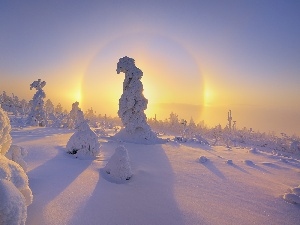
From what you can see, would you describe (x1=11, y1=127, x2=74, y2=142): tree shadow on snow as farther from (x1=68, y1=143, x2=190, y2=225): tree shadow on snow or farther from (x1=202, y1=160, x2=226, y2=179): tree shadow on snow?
(x1=202, y1=160, x2=226, y2=179): tree shadow on snow

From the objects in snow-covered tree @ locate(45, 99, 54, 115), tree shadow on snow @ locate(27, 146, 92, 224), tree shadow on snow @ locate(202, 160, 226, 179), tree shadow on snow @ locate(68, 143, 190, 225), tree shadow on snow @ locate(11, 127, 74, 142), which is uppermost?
snow-covered tree @ locate(45, 99, 54, 115)

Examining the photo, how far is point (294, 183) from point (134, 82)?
617 inches

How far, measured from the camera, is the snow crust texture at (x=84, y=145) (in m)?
10.9

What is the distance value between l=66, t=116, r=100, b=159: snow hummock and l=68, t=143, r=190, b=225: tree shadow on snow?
3024 millimetres

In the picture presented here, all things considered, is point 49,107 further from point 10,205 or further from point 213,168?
point 10,205

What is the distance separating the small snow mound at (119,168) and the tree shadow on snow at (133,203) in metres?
0.25

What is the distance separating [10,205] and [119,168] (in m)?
4.96

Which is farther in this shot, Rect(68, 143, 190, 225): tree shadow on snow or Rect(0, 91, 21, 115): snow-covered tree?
Rect(0, 91, 21, 115): snow-covered tree

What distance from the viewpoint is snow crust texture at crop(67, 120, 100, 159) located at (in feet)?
35.9

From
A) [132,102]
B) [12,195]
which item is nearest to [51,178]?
[12,195]

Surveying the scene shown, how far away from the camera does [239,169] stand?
11578 mm

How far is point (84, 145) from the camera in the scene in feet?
36.1

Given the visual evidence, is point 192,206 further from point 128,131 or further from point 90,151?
point 128,131

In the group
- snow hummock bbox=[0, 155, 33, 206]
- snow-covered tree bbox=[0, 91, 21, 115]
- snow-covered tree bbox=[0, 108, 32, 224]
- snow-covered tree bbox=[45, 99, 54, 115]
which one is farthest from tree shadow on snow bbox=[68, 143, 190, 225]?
snow-covered tree bbox=[45, 99, 54, 115]
